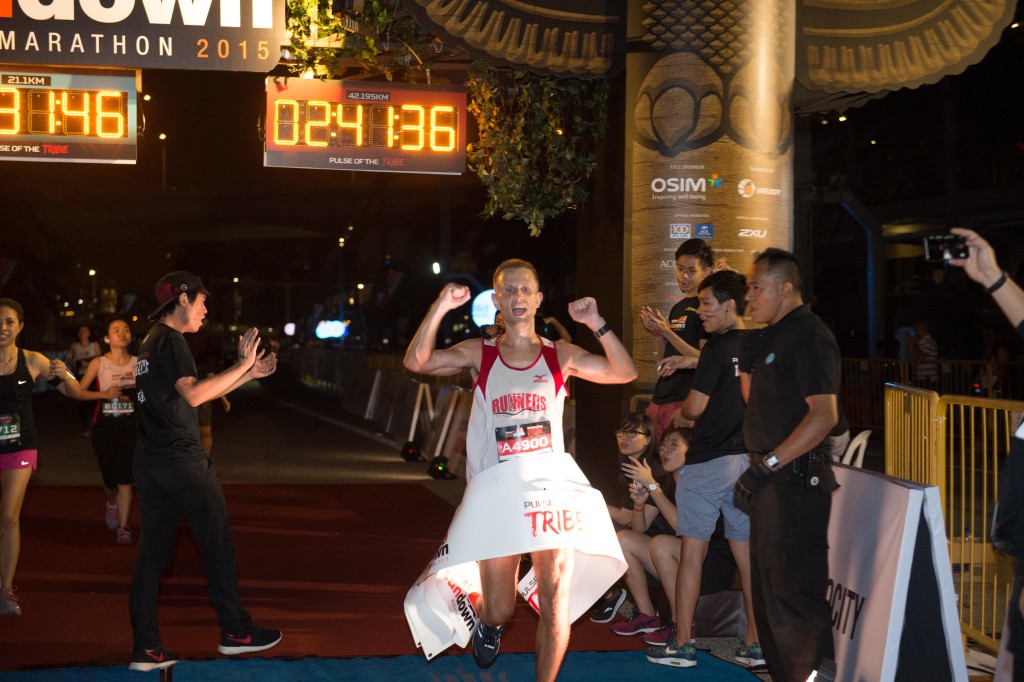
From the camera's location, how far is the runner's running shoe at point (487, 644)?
5.88m

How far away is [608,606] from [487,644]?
5.66 feet

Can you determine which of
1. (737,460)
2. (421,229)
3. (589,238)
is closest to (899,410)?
(737,460)

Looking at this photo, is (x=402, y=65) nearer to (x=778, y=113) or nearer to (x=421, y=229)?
(x=778, y=113)

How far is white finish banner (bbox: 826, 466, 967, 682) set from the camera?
5027 mm

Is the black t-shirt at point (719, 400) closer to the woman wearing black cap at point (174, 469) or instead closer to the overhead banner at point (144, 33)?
the woman wearing black cap at point (174, 469)

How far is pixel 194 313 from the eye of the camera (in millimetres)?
6523

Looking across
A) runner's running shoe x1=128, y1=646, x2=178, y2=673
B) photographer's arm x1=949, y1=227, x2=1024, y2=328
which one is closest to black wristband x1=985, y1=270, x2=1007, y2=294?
photographer's arm x1=949, y1=227, x2=1024, y2=328

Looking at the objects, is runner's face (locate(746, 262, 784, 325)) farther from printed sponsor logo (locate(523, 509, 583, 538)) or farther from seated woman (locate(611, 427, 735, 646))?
seated woman (locate(611, 427, 735, 646))

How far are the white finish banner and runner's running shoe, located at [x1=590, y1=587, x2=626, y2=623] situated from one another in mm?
2012

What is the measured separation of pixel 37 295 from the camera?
164 feet

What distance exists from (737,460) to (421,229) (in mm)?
44643

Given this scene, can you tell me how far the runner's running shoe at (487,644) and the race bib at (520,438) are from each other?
3.35 ft

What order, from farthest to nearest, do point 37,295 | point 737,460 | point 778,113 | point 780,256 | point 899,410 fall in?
point 37,295, point 778,113, point 899,410, point 737,460, point 780,256

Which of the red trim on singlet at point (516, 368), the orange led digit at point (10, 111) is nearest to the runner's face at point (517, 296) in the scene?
the red trim on singlet at point (516, 368)
